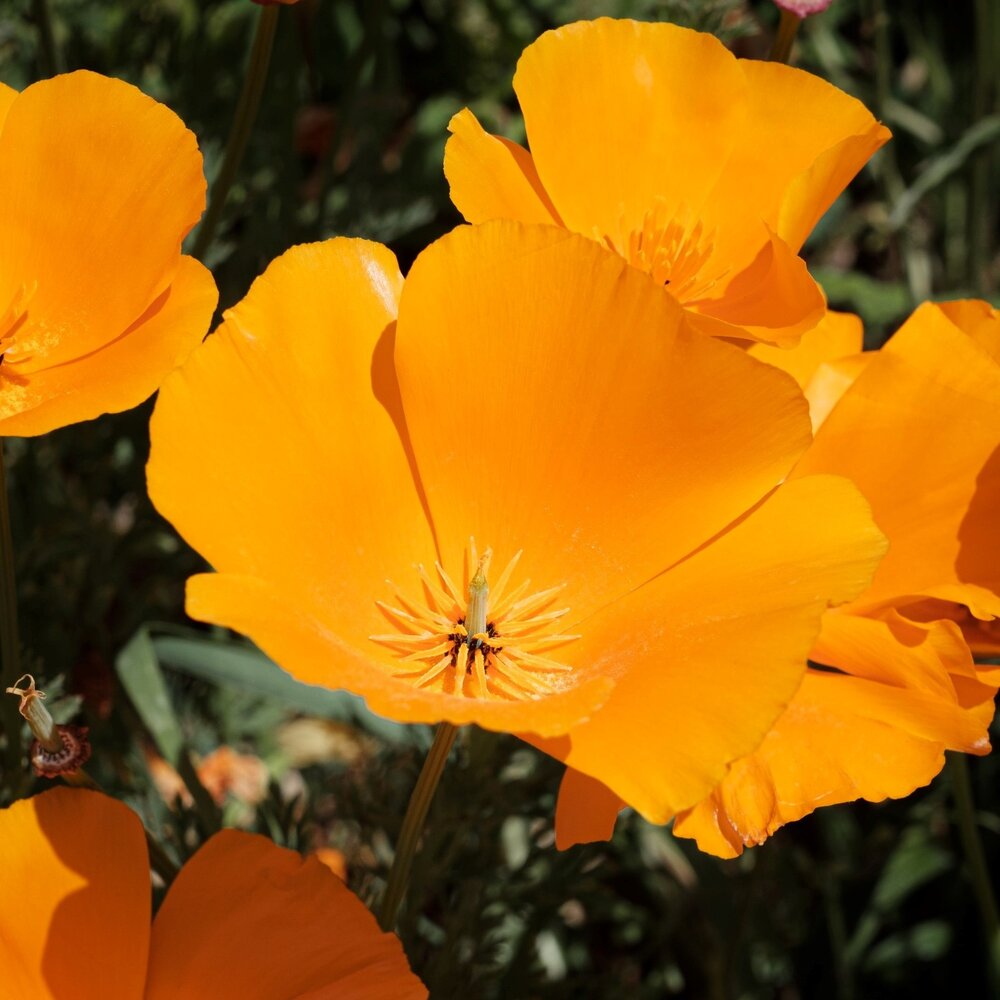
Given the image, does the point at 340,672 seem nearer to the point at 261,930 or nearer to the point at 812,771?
the point at 261,930

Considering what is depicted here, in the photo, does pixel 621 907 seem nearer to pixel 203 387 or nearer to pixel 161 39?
pixel 203 387

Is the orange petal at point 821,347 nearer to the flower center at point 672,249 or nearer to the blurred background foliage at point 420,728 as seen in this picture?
the flower center at point 672,249

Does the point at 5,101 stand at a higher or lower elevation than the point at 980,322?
higher

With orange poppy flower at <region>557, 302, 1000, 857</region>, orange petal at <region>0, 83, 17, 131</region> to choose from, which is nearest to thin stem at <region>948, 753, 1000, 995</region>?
orange poppy flower at <region>557, 302, 1000, 857</region>

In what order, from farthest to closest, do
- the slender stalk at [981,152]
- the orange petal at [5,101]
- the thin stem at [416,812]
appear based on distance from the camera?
the slender stalk at [981,152]
the orange petal at [5,101]
the thin stem at [416,812]

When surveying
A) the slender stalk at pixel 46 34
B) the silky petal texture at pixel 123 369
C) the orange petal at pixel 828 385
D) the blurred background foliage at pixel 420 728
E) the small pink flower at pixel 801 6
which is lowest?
the blurred background foliage at pixel 420 728

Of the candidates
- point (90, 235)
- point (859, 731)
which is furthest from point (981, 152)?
point (90, 235)

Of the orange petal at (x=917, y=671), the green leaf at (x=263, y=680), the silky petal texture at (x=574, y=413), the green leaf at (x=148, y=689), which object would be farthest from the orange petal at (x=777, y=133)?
the green leaf at (x=148, y=689)
